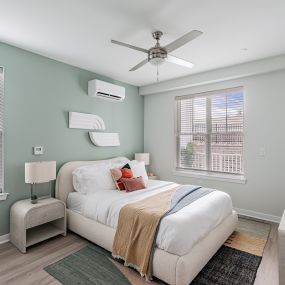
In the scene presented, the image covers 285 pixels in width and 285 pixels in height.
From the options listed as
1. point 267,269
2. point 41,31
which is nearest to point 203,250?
point 267,269

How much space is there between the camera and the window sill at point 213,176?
12.5ft

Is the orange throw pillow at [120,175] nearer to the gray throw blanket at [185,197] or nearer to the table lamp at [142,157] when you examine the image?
the gray throw blanket at [185,197]

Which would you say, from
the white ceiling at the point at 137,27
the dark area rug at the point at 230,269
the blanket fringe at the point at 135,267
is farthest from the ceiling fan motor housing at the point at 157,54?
the dark area rug at the point at 230,269

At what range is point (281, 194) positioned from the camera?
11.1 ft

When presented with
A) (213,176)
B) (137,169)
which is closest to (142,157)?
(137,169)

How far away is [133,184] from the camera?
324 cm

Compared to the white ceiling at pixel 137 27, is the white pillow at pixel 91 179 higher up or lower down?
lower down

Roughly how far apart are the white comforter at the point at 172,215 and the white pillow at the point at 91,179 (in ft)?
0.38

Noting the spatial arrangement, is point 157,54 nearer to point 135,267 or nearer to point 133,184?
point 133,184

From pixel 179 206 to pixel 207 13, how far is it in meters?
2.12

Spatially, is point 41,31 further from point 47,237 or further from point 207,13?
point 47,237

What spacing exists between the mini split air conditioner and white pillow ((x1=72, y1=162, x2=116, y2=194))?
1.37 meters

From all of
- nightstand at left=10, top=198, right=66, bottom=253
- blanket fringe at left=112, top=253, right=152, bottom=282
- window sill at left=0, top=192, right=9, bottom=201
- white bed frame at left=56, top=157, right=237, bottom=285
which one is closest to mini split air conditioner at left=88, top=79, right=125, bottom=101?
white bed frame at left=56, top=157, right=237, bottom=285

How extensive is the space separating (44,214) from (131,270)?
4.51 ft
